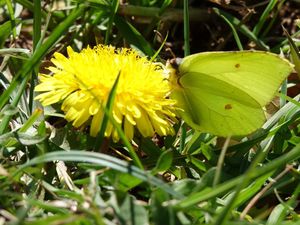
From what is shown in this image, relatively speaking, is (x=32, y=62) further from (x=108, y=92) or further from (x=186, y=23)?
(x=186, y=23)

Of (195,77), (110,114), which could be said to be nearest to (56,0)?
(195,77)

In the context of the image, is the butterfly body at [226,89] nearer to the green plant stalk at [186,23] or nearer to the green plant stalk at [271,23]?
the green plant stalk at [186,23]

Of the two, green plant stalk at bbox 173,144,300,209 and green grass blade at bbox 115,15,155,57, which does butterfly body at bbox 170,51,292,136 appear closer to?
green grass blade at bbox 115,15,155,57

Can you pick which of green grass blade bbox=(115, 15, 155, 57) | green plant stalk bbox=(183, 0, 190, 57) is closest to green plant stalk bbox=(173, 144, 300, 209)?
green plant stalk bbox=(183, 0, 190, 57)

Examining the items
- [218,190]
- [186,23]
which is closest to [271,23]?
[186,23]

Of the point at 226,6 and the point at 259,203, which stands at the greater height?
the point at 226,6

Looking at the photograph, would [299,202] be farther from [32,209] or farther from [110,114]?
[32,209]

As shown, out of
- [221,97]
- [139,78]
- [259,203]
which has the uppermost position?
[139,78]

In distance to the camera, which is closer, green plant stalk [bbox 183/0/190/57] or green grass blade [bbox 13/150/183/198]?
green grass blade [bbox 13/150/183/198]
